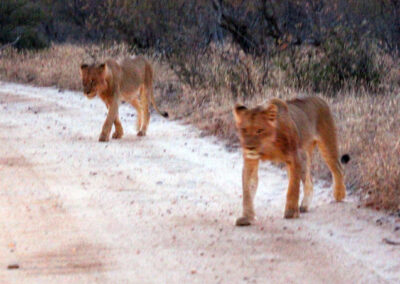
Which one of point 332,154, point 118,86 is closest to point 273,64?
point 118,86

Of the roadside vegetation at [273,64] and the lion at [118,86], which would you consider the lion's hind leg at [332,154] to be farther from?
the lion at [118,86]

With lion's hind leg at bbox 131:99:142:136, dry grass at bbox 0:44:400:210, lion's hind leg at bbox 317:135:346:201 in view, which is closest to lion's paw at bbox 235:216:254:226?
lion's hind leg at bbox 317:135:346:201

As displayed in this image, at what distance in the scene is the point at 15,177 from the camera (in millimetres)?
7680

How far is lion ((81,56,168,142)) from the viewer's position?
9.87 meters

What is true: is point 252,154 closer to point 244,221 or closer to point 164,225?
point 244,221

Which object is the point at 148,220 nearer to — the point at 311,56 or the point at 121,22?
the point at 311,56

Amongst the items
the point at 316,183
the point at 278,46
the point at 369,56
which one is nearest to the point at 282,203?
the point at 316,183

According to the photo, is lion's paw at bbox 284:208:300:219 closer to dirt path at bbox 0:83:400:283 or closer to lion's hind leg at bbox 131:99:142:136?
dirt path at bbox 0:83:400:283

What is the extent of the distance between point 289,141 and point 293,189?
13.8 inches

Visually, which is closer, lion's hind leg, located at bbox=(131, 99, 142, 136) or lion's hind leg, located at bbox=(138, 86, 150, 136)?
lion's hind leg, located at bbox=(138, 86, 150, 136)

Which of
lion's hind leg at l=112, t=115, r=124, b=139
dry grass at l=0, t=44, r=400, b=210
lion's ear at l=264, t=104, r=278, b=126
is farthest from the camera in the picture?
lion's hind leg at l=112, t=115, r=124, b=139

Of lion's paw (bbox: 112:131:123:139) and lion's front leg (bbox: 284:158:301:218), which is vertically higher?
lion's front leg (bbox: 284:158:301:218)

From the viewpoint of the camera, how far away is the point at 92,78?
988 centimetres

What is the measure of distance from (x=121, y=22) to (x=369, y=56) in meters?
8.19
